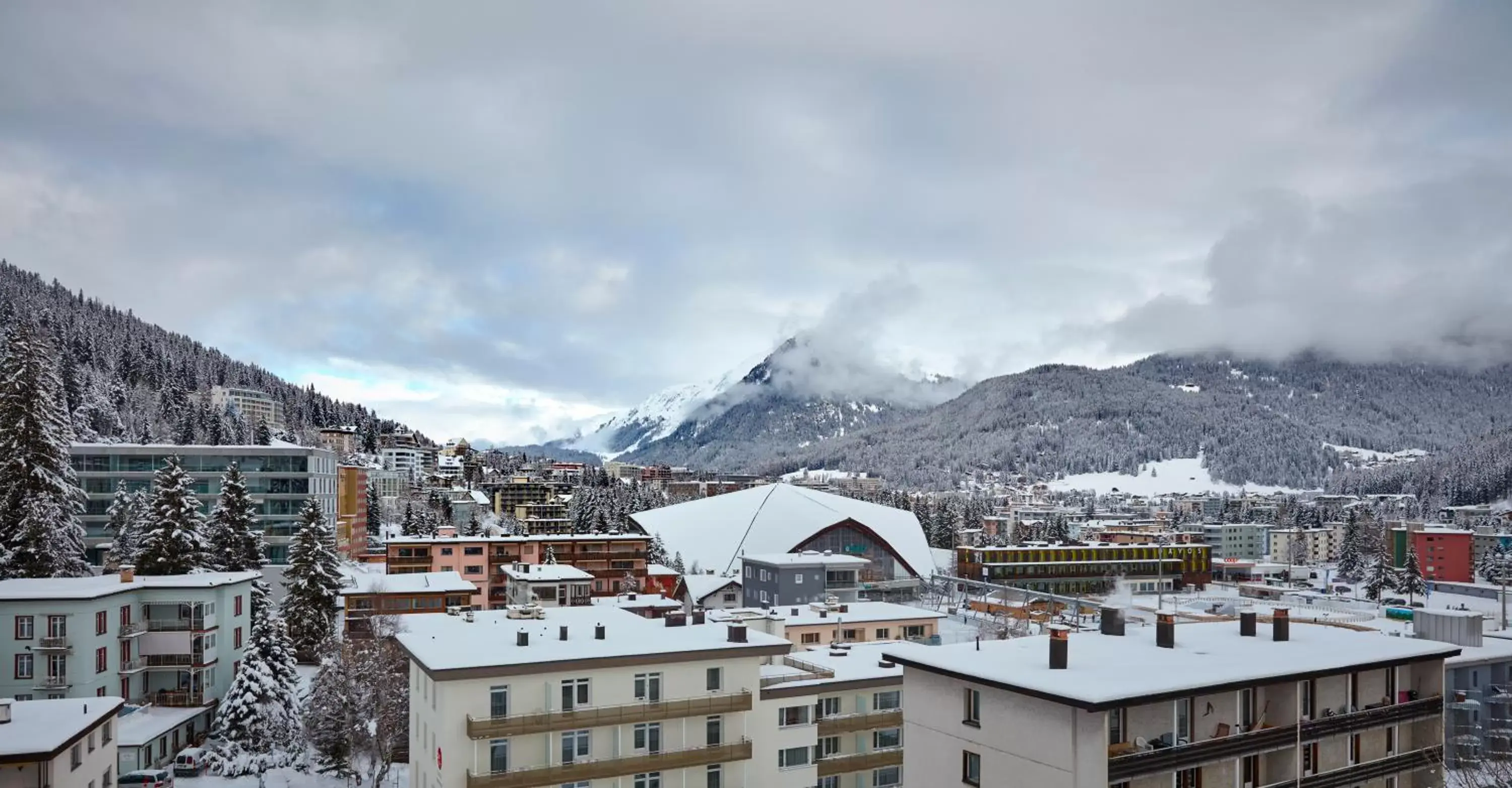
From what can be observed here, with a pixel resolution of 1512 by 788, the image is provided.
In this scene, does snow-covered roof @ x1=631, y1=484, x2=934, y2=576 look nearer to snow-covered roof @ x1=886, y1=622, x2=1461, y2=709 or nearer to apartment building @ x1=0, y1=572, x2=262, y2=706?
apartment building @ x1=0, y1=572, x2=262, y2=706

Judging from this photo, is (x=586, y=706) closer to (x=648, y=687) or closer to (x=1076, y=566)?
(x=648, y=687)

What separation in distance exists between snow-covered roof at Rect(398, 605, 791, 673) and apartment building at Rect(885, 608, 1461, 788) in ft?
30.8

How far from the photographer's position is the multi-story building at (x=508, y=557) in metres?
86.8

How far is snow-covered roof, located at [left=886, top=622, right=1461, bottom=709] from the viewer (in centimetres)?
2003

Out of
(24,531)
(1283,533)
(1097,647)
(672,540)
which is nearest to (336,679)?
(24,531)

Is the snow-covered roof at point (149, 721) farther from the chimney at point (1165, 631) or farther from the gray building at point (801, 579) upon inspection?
the gray building at point (801, 579)

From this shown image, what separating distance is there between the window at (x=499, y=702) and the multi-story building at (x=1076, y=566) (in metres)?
104

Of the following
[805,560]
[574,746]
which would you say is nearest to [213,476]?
[805,560]

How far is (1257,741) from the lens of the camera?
21.8m

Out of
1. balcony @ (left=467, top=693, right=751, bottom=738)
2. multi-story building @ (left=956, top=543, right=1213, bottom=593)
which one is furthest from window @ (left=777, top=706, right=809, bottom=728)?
multi-story building @ (left=956, top=543, right=1213, bottom=593)

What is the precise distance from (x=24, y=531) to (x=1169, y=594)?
397 ft

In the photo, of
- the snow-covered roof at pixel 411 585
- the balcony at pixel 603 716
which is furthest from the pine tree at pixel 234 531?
the balcony at pixel 603 716

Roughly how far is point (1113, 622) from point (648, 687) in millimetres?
13835

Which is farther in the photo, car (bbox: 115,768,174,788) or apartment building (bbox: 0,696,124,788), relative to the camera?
car (bbox: 115,768,174,788)
